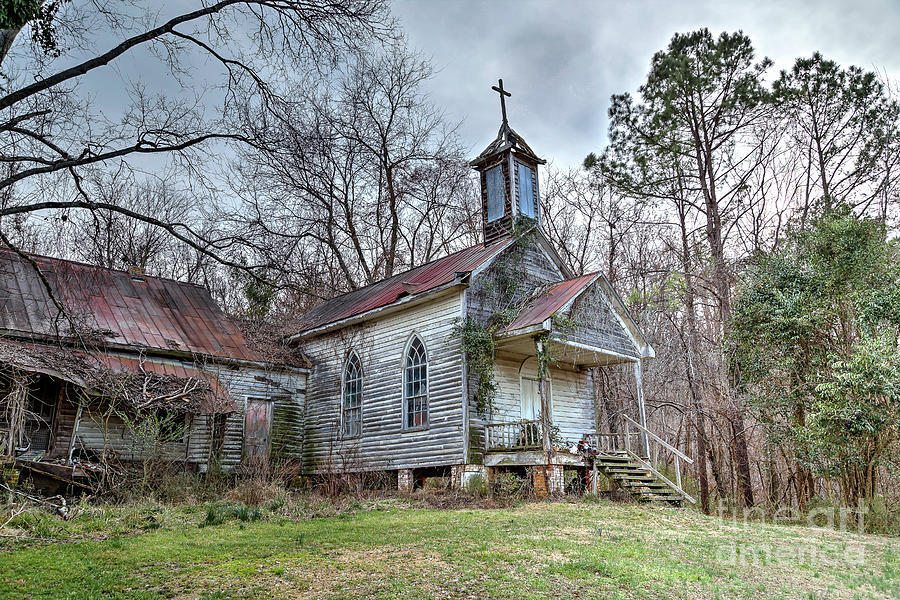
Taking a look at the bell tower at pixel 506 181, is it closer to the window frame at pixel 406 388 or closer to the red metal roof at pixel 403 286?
the red metal roof at pixel 403 286

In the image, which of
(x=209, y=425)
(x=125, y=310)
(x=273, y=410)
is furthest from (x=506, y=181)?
(x=125, y=310)

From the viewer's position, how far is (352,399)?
1862 centimetres

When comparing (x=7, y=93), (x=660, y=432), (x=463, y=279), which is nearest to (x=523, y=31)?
(x=463, y=279)

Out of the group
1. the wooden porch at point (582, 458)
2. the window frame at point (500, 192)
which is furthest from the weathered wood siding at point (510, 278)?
the wooden porch at point (582, 458)

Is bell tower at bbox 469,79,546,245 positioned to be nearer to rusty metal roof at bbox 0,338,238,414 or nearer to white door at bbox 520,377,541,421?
white door at bbox 520,377,541,421

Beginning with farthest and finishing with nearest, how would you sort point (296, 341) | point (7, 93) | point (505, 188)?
point (296, 341)
point (505, 188)
point (7, 93)

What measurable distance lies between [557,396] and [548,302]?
A: 11.1 feet

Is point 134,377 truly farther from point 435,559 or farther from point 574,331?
point 435,559

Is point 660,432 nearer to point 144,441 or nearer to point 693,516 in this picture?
point 693,516

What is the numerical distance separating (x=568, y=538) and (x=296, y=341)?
13733 millimetres

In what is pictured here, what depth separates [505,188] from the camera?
63.7 ft

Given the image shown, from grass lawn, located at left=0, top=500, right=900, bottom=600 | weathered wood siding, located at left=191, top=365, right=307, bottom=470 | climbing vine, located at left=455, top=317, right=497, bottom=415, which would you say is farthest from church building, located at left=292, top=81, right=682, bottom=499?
grass lawn, located at left=0, top=500, right=900, bottom=600

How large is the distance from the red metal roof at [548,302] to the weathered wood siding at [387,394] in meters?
1.58

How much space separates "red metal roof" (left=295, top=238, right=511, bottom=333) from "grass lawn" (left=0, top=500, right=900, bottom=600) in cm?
702
